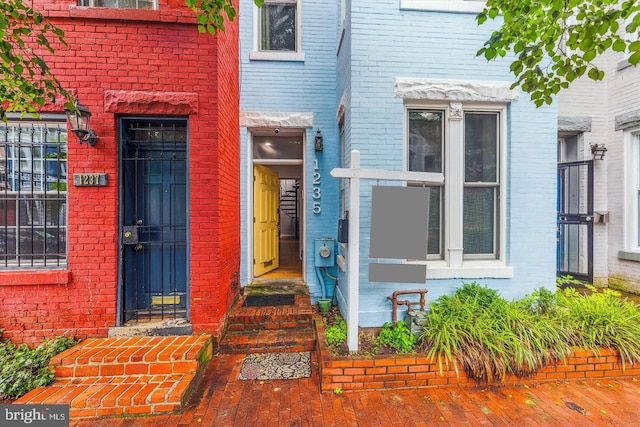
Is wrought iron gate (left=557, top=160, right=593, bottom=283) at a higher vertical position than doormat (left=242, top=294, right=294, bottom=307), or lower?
higher

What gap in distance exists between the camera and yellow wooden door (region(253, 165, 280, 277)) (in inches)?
210

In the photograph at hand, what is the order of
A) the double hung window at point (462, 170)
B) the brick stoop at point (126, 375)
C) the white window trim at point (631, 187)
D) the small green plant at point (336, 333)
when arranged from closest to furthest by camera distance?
1. the brick stoop at point (126, 375)
2. the small green plant at point (336, 333)
3. the double hung window at point (462, 170)
4. the white window trim at point (631, 187)

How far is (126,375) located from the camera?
3.04 meters

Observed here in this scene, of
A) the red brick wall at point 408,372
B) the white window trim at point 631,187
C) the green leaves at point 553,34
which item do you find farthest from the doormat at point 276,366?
the white window trim at point 631,187

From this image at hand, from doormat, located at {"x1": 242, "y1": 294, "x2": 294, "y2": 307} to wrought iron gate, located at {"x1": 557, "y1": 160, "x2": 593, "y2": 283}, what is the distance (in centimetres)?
565

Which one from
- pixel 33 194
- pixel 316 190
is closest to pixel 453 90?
pixel 316 190

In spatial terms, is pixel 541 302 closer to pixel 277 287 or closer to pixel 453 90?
pixel 453 90

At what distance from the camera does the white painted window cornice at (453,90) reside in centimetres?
368

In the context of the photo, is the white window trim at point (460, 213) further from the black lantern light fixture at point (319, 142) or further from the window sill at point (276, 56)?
the window sill at point (276, 56)

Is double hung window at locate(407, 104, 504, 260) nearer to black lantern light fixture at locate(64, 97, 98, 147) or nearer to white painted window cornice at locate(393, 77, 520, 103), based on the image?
white painted window cornice at locate(393, 77, 520, 103)

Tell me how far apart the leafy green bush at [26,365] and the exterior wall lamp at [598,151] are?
8.81 meters

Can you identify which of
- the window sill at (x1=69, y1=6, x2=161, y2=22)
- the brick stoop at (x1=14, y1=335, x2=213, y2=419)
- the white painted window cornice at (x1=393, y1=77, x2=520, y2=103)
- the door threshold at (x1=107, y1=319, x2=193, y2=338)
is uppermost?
the window sill at (x1=69, y1=6, x2=161, y2=22)

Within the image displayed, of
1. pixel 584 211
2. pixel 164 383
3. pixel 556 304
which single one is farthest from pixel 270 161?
pixel 584 211

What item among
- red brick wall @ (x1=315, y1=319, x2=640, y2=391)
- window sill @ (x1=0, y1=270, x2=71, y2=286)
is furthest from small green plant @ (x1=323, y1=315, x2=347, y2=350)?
window sill @ (x1=0, y1=270, x2=71, y2=286)
